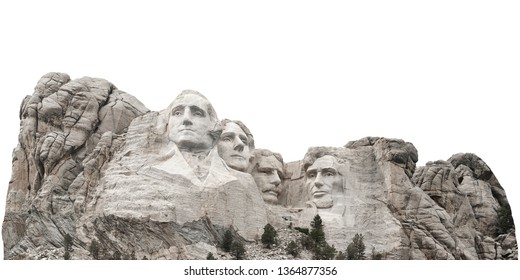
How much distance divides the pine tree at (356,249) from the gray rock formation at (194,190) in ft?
1.18

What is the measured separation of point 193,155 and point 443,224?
7.51 meters

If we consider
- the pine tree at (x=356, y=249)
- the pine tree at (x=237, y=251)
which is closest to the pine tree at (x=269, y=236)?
the pine tree at (x=237, y=251)

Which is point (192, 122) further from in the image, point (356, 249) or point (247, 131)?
point (356, 249)

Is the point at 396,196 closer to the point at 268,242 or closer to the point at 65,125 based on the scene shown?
the point at 268,242

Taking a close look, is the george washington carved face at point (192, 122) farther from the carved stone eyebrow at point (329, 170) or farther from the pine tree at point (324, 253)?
the pine tree at point (324, 253)

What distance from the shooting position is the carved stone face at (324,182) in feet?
135

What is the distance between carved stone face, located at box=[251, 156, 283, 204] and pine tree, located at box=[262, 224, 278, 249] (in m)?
2.47

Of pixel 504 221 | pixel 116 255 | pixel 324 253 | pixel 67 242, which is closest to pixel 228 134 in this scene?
pixel 324 253

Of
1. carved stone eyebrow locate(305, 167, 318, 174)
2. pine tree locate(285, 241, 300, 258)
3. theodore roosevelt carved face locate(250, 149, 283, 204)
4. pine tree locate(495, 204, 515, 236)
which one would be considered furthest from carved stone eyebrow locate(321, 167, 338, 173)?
pine tree locate(495, 204, 515, 236)

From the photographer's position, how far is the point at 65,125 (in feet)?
133

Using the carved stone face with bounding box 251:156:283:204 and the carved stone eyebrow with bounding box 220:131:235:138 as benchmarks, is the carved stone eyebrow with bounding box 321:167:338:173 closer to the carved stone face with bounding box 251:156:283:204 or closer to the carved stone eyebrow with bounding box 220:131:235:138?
the carved stone face with bounding box 251:156:283:204

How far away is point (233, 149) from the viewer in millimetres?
40750

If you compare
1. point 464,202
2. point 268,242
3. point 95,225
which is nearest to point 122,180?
point 95,225

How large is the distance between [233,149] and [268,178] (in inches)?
61.6
